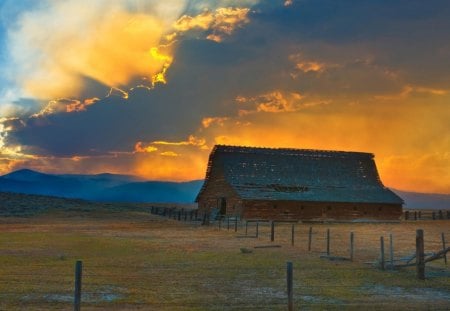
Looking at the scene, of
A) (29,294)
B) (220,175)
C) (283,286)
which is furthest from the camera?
(220,175)

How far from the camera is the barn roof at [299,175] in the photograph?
5997 cm

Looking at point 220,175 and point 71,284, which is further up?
point 220,175

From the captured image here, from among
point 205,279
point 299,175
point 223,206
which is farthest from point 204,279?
point 299,175

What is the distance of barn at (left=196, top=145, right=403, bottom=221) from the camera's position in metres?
58.4

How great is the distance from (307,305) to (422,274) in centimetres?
716

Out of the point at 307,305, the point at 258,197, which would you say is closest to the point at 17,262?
the point at 307,305

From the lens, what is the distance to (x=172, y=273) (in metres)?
19.2

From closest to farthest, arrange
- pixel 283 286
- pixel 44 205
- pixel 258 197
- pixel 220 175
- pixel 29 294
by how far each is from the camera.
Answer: pixel 29 294 → pixel 283 286 → pixel 258 197 → pixel 220 175 → pixel 44 205

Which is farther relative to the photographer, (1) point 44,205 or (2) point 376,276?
(1) point 44,205

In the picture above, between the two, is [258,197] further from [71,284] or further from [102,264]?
[71,284]

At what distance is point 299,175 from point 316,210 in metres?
5.48

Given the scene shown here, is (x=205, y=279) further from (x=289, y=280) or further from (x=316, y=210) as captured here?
(x=316, y=210)

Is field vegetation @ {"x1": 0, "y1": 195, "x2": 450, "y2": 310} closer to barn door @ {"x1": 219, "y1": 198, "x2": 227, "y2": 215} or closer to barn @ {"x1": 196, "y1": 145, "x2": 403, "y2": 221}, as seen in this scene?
barn @ {"x1": 196, "y1": 145, "x2": 403, "y2": 221}

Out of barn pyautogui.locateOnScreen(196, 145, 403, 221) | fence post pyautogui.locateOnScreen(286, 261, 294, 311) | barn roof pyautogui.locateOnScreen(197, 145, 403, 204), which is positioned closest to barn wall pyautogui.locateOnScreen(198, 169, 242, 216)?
barn pyautogui.locateOnScreen(196, 145, 403, 221)
